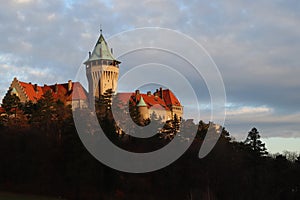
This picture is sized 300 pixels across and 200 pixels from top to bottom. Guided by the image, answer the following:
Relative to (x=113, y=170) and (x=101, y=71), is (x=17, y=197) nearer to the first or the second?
(x=113, y=170)

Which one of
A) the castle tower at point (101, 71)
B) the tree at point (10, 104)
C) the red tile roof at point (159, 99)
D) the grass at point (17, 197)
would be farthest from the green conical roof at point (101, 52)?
the grass at point (17, 197)

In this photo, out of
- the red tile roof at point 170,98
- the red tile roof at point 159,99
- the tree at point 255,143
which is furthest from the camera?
the red tile roof at point 170,98

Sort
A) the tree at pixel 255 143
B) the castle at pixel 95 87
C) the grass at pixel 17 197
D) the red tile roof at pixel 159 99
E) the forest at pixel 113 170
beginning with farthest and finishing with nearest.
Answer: the red tile roof at pixel 159 99 → the castle at pixel 95 87 → the tree at pixel 255 143 → the forest at pixel 113 170 → the grass at pixel 17 197

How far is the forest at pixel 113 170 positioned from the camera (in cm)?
4569

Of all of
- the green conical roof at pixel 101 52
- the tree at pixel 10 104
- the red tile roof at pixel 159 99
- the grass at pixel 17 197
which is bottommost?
the grass at pixel 17 197

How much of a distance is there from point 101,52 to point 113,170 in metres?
44.4

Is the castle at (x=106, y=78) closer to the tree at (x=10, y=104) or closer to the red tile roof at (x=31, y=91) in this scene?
the red tile roof at (x=31, y=91)

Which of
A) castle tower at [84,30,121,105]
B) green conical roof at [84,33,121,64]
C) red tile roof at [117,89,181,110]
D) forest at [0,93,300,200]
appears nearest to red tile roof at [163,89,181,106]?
red tile roof at [117,89,181,110]

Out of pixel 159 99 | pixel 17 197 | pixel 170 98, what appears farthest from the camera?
pixel 170 98

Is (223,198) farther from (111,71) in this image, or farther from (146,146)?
(111,71)

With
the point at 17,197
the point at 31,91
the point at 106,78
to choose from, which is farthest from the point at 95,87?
the point at 17,197

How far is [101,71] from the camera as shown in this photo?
8556cm

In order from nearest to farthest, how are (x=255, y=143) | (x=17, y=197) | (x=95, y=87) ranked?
1. (x=17, y=197)
2. (x=255, y=143)
3. (x=95, y=87)

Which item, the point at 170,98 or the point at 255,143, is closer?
the point at 255,143
